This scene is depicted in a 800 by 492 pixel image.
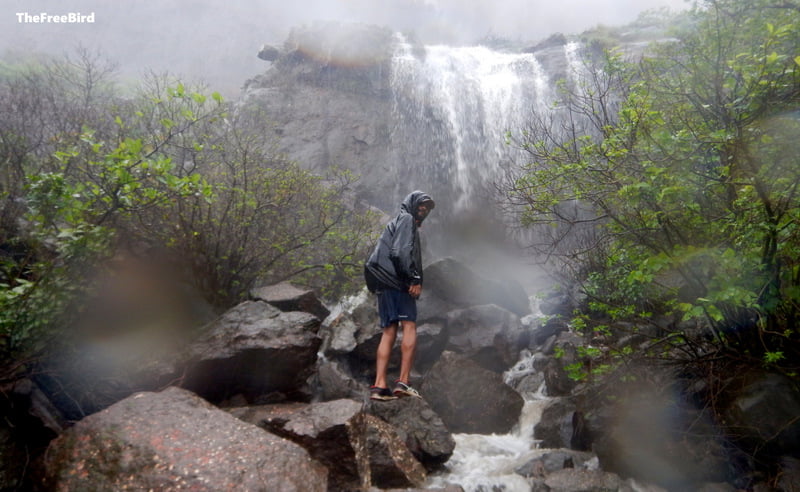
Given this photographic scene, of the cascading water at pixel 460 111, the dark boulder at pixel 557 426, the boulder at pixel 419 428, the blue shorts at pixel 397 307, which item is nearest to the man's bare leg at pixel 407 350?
the blue shorts at pixel 397 307

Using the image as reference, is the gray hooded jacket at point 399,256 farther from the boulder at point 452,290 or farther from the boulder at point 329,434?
the boulder at point 452,290

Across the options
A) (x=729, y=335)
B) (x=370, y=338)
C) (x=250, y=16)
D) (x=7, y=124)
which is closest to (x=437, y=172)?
(x=370, y=338)

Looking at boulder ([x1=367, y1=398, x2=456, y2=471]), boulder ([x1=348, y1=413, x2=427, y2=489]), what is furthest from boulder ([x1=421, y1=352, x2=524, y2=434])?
boulder ([x1=348, y1=413, x2=427, y2=489])

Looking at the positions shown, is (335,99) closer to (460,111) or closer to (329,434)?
(460,111)

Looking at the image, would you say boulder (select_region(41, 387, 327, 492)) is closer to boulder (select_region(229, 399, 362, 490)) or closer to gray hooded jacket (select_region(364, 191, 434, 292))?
boulder (select_region(229, 399, 362, 490))

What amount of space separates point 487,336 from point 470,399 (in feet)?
9.68

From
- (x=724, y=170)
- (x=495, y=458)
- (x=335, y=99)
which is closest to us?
(x=724, y=170)

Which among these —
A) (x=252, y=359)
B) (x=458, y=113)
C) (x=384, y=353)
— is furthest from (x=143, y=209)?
(x=458, y=113)

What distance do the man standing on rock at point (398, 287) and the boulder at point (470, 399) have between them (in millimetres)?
1446

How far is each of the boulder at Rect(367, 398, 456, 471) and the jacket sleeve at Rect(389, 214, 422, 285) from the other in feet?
4.47

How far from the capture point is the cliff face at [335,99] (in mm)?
19625

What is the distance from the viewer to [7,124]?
8570mm

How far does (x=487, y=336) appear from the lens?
9211 millimetres

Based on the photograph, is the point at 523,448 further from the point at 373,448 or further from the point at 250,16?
the point at 250,16
